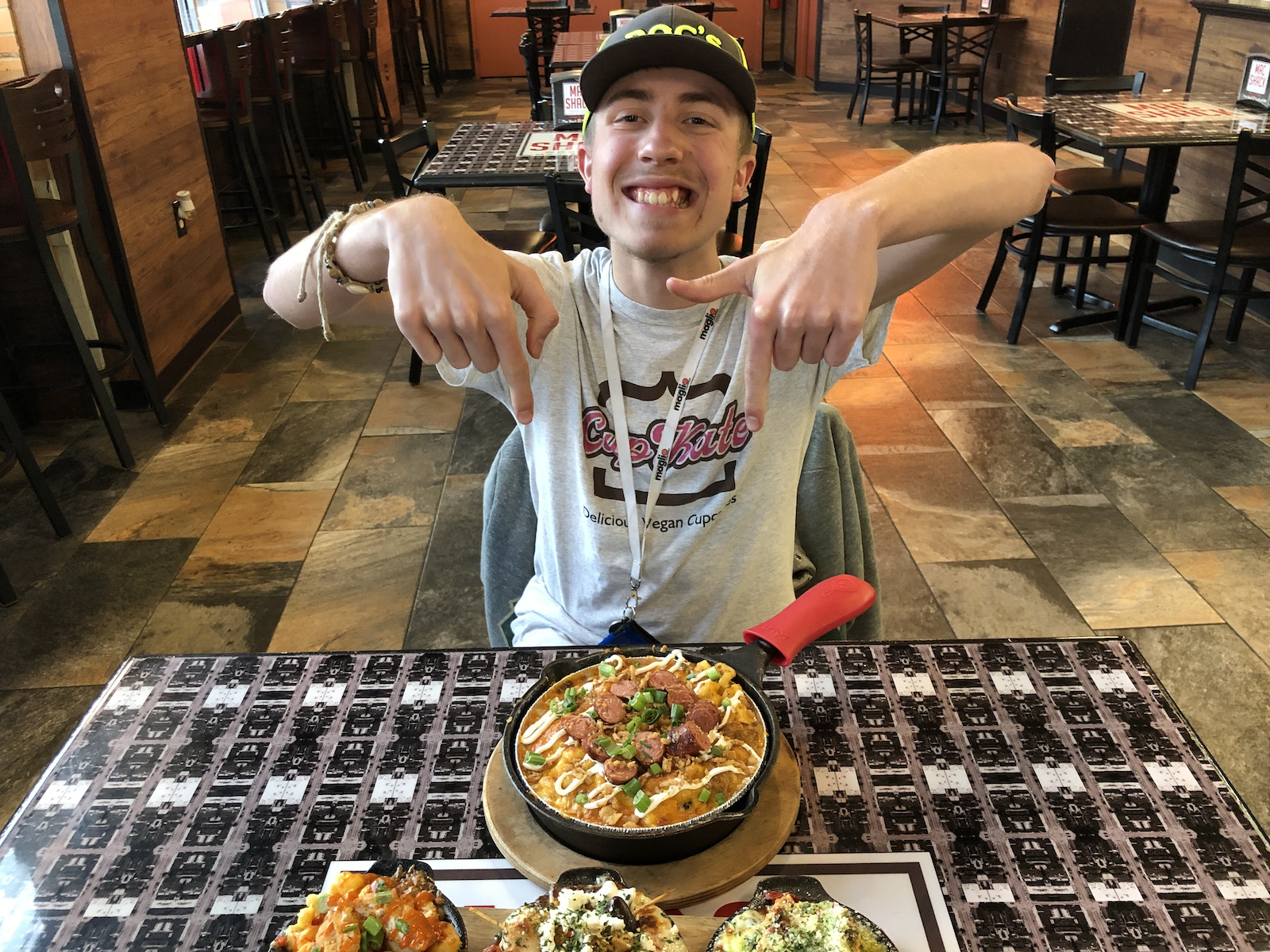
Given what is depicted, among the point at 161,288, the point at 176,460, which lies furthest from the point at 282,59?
the point at 176,460

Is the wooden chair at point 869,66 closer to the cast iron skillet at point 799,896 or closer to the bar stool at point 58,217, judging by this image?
the bar stool at point 58,217

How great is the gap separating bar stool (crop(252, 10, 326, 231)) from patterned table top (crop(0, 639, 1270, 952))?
4944 millimetres

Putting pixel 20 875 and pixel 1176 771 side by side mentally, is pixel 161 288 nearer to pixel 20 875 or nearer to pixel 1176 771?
pixel 20 875

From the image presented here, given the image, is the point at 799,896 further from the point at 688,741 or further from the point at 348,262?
the point at 348,262

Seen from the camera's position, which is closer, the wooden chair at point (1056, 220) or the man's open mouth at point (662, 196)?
the man's open mouth at point (662, 196)

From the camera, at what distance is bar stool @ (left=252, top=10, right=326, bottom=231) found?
203 inches

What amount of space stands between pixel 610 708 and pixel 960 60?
9390 millimetres

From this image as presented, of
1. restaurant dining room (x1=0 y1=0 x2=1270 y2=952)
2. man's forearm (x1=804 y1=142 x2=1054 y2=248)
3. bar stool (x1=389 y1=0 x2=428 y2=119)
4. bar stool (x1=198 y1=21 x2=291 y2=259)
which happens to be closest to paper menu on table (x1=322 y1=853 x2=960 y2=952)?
restaurant dining room (x1=0 y1=0 x2=1270 y2=952)

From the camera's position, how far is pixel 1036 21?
7266 millimetres

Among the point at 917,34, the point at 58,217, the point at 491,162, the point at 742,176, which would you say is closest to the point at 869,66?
the point at 917,34

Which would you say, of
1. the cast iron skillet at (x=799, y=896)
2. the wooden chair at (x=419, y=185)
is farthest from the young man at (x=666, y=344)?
the wooden chair at (x=419, y=185)

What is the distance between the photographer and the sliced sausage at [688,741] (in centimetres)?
88

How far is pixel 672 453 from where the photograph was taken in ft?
4.24

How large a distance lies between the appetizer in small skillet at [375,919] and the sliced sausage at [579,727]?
0.66 feet
